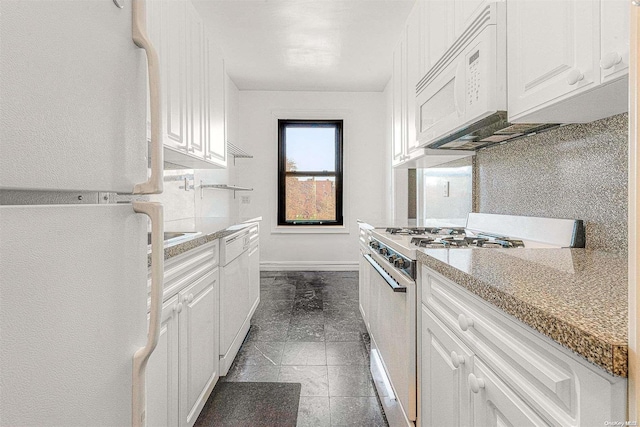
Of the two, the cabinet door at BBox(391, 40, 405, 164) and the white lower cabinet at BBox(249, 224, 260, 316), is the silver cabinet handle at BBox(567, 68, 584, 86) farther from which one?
the white lower cabinet at BBox(249, 224, 260, 316)

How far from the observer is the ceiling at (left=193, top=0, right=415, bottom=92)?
2975 millimetres

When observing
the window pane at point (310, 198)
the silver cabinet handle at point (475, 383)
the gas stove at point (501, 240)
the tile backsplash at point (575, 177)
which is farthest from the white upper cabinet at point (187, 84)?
the window pane at point (310, 198)

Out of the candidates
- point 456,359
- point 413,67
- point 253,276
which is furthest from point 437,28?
point 253,276

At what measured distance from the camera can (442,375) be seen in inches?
43.3

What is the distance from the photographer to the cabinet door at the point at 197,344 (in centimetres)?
144

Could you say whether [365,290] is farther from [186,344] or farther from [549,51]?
[549,51]

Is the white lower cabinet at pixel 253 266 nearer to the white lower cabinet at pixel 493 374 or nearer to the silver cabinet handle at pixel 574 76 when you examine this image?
the white lower cabinet at pixel 493 374

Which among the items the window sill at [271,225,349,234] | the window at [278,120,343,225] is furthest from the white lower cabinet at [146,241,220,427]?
the window at [278,120,343,225]

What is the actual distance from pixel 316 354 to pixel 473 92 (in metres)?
1.87

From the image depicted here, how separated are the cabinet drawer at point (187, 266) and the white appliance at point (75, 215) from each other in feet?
1.66

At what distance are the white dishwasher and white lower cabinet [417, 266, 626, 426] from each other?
1147mm

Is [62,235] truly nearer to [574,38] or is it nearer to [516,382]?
[516,382]

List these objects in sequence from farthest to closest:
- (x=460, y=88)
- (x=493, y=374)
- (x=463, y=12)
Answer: (x=463, y=12) < (x=460, y=88) < (x=493, y=374)

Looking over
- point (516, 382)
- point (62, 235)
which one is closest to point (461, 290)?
point (516, 382)
